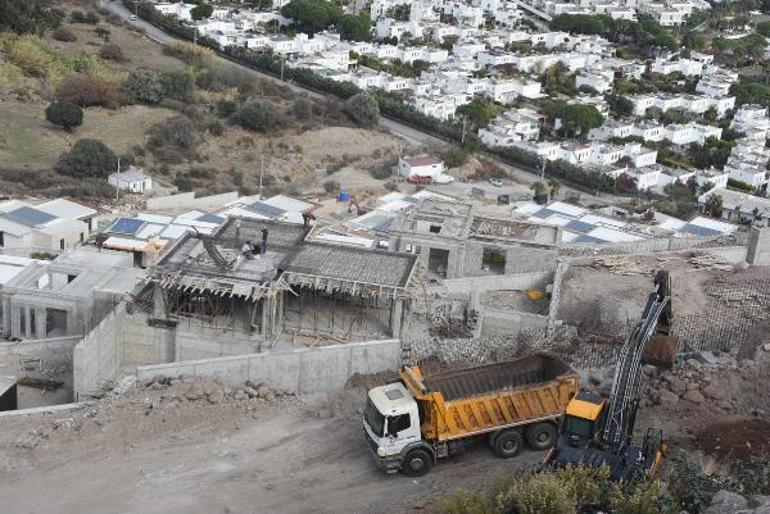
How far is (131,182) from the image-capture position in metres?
38.6

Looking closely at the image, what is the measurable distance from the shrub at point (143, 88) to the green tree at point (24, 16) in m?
9.86

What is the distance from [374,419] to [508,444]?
229 centimetres

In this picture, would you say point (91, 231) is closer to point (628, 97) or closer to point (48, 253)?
point (48, 253)

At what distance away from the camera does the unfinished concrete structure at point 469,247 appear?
25891mm

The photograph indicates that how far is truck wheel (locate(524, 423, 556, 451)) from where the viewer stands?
1675 cm

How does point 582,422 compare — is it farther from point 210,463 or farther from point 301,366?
point 301,366

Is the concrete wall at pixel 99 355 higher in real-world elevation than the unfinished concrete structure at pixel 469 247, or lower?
lower

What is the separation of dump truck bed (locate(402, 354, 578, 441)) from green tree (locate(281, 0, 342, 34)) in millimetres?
75411

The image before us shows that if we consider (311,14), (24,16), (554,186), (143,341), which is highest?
(24,16)

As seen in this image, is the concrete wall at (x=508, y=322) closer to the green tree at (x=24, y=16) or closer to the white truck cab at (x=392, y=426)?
the white truck cab at (x=392, y=426)

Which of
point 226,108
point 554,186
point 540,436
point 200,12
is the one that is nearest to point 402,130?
point 554,186

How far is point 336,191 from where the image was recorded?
41.7m

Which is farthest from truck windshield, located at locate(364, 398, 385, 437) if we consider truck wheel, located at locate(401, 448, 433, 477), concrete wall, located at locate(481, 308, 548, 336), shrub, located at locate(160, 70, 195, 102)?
shrub, located at locate(160, 70, 195, 102)

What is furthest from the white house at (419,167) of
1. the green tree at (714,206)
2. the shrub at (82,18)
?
the shrub at (82,18)
